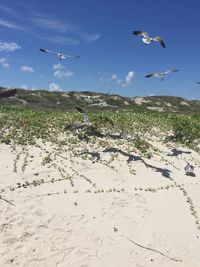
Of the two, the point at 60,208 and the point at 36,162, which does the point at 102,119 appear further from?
the point at 60,208

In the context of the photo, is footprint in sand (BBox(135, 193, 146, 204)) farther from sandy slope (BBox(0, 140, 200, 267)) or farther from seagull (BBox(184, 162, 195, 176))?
seagull (BBox(184, 162, 195, 176))

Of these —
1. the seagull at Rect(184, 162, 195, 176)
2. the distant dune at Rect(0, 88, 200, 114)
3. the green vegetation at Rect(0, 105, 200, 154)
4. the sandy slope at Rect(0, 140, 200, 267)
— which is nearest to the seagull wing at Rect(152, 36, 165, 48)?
the sandy slope at Rect(0, 140, 200, 267)

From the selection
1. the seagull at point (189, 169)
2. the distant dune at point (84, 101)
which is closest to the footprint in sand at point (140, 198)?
the seagull at point (189, 169)

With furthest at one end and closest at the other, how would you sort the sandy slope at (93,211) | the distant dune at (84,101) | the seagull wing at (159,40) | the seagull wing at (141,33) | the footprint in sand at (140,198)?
the distant dune at (84,101) → the seagull wing at (141,33) → the seagull wing at (159,40) → the footprint in sand at (140,198) → the sandy slope at (93,211)

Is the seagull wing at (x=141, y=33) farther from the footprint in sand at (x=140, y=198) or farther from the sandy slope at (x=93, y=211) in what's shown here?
the footprint in sand at (x=140, y=198)

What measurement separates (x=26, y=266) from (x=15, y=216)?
2.98m

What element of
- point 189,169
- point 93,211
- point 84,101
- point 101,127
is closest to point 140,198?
point 93,211

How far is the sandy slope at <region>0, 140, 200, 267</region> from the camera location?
17.2 meters

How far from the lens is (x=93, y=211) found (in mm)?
20000

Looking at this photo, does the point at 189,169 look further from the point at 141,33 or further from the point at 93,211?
the point at 141,33

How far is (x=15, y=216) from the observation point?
62.0 ft

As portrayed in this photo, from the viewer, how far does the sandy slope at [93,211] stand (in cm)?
1722

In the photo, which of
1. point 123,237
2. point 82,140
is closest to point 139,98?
point 82,140

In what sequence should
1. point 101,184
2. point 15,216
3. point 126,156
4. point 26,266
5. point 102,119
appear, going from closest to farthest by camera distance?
point 26,266
point 15,216
point 101,184
point 126,156
point 102,119
